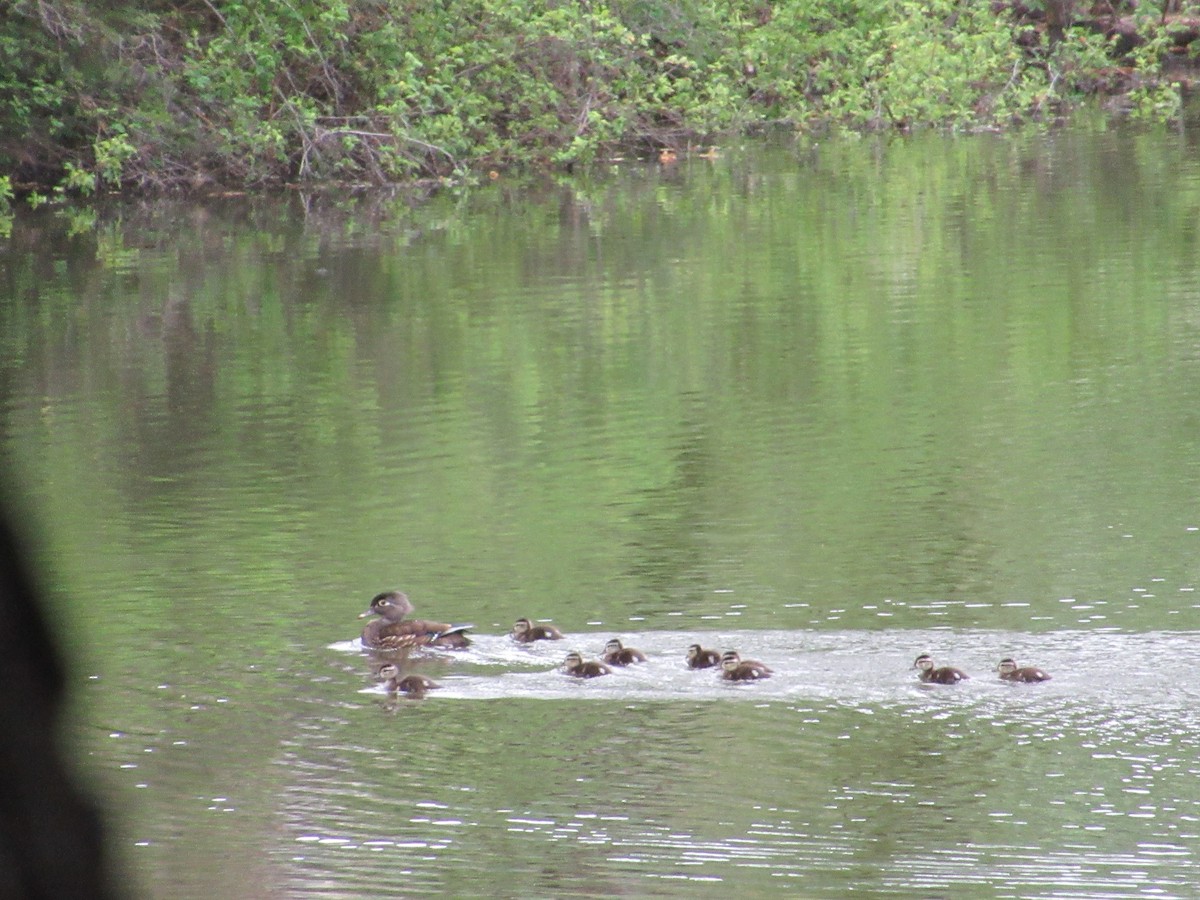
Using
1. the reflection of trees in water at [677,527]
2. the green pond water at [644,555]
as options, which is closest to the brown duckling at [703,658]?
the green pond water at [644,555]

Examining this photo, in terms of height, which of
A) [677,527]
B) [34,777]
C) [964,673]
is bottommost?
[677,527]

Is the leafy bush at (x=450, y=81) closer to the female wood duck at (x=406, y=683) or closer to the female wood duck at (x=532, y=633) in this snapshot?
the female wood duck at (x=532, y=633)

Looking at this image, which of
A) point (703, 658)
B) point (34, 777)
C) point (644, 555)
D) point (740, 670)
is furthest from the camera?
point (644, 555)

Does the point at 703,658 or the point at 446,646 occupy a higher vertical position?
the point at 703,658

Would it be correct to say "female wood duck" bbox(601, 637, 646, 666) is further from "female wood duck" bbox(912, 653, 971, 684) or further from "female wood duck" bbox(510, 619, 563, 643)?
"female wood duck" bbox(912, 653, 971, 684)

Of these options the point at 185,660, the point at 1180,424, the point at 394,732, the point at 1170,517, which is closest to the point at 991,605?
the point at 1170,517

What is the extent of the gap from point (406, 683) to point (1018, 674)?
218cm

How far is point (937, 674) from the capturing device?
7.44 meters

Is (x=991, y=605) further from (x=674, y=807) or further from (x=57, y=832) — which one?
(x=57, y=832)

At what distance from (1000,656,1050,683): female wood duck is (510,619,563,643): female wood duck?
174cm

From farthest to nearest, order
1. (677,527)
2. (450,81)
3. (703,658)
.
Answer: (450,81) → (677,527) → (703,658)

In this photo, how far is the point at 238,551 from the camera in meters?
10.3

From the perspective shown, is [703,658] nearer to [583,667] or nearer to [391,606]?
[583,667]

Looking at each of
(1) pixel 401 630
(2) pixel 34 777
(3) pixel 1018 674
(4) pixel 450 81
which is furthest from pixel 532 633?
(4) pixel 450 81
